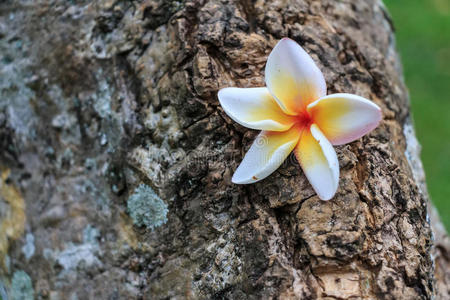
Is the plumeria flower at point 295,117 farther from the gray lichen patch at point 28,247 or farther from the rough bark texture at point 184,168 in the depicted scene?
the gray lichen patch at point 28,247

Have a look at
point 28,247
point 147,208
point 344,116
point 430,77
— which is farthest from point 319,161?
point 430,77

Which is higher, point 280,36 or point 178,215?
point 280,36

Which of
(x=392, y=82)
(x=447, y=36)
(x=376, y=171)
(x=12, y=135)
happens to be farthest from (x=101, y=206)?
(x=447, y=36)

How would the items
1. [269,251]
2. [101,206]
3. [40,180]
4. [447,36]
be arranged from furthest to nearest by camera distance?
[447,36]
[40,180]
[101,206]
[269,251]

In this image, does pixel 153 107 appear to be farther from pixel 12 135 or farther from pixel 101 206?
pixel 12 135

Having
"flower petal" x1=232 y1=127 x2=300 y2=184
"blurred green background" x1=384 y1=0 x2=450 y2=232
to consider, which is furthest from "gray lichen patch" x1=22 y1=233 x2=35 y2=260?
"blurred green background" x1=384 y1=0 x2=450 y2=232

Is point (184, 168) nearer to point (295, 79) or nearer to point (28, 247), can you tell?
point (295, 79)

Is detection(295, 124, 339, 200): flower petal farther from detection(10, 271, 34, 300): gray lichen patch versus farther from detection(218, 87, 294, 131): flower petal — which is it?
detection(10, 271, 34, 300): gray lichen patch

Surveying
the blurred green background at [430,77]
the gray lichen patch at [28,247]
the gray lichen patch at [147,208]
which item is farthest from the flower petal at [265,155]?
the blurred green background at [430,77]
